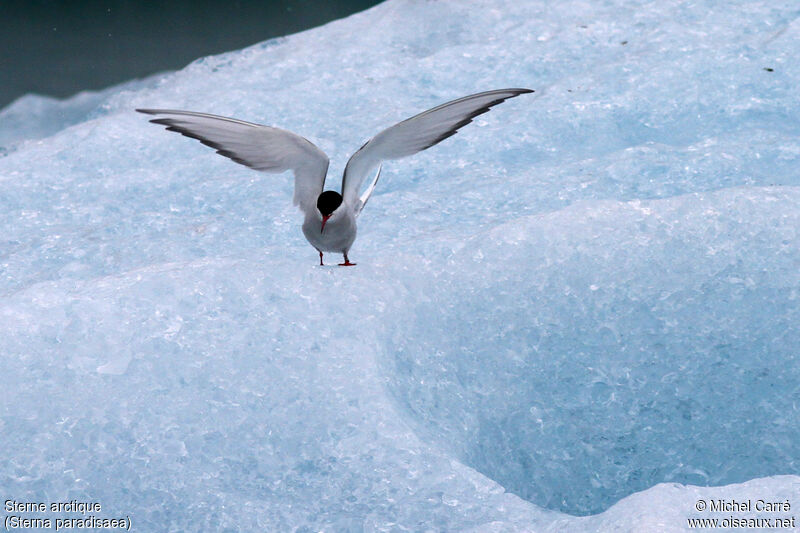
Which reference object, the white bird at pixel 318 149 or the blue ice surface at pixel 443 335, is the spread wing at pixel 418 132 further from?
the blue ice surface at pixel 443 335

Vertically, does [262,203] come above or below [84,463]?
below

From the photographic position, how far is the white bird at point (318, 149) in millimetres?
1263

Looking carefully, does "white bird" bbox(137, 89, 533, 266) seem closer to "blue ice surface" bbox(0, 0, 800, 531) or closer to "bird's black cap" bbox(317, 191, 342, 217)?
"bird's black cap" bbox(317, 191, 342, 217)

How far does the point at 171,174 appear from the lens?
225cm

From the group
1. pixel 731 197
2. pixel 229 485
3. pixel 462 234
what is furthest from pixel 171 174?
pixel 731 197

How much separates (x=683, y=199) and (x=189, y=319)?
0.96 m

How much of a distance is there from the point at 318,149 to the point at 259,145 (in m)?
0.10

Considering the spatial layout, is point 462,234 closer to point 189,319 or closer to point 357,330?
point 357,330

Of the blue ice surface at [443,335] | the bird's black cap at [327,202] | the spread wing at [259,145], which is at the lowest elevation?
the blue ice surface at [443,335]

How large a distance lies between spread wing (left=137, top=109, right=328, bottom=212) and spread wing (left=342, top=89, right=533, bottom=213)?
61 millimetres

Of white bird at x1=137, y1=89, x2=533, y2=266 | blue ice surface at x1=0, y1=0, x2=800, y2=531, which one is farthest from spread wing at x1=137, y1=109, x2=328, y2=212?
blue ice surface at x1=0, y1=0, x2=800, y2=531

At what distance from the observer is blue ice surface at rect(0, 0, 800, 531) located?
1133mm

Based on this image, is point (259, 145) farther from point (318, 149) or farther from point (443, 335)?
point (443, 335)

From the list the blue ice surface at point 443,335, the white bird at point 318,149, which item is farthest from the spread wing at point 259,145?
the blue ice surface at point 443,335
